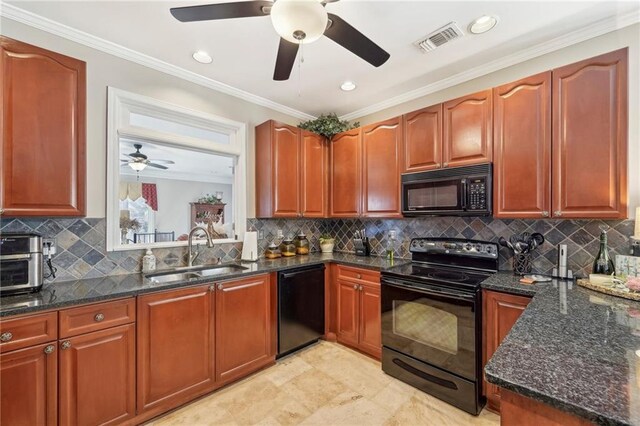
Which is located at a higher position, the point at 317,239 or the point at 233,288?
the point at 317,239

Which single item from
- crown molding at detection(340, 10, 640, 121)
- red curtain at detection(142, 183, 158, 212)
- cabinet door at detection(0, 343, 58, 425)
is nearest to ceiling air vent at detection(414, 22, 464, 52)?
crown molding at detection(340, 10, 640, 121)

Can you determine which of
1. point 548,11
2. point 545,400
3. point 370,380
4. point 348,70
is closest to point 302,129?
point 348,70

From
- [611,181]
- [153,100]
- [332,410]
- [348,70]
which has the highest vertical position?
[348,70]

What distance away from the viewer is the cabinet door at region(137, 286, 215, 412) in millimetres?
1871

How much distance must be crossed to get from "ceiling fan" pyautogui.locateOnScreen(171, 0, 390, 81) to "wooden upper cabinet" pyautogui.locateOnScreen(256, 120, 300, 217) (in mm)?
1399

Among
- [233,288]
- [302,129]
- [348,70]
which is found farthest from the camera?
[302,129]

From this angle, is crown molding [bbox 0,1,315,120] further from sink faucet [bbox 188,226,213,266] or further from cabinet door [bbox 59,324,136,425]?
cabinet door [bbox 59,324,136,425]

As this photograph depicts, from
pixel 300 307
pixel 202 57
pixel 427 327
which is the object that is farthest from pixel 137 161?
pixel 427 327

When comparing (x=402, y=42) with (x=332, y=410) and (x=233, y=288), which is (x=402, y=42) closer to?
(x=233, y=288)

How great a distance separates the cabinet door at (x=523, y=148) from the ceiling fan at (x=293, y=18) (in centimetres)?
115

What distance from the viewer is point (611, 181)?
174cm

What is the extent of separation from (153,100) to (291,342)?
2.57 m

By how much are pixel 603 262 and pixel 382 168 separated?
184 centimetres

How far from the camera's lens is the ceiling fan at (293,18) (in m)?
1.25
